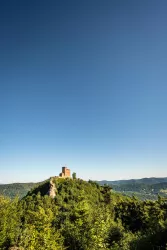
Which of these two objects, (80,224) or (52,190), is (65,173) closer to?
(52,190)

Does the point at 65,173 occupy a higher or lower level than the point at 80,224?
higher

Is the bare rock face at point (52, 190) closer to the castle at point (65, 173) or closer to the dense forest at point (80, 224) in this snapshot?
the dense forest at point (80, 224)

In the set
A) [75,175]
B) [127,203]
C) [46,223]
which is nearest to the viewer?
[46,223]

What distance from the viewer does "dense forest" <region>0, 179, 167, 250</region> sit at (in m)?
33.3

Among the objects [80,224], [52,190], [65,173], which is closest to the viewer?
[80,224]

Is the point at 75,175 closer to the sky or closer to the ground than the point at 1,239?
closer to the sky

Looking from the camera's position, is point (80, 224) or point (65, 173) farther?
point (65, 173)

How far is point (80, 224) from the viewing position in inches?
1439

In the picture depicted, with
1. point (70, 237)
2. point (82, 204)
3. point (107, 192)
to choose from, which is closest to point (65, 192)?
point (107, 192)

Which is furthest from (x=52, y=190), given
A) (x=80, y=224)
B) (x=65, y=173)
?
(x=80, y=224)

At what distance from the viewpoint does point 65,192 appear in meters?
140

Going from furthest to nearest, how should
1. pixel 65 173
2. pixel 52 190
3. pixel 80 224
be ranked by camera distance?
pixel 65 173
pixel 52 190
pixel 80 224

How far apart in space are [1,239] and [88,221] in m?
18.8

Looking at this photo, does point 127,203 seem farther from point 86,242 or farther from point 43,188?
point 86,242
